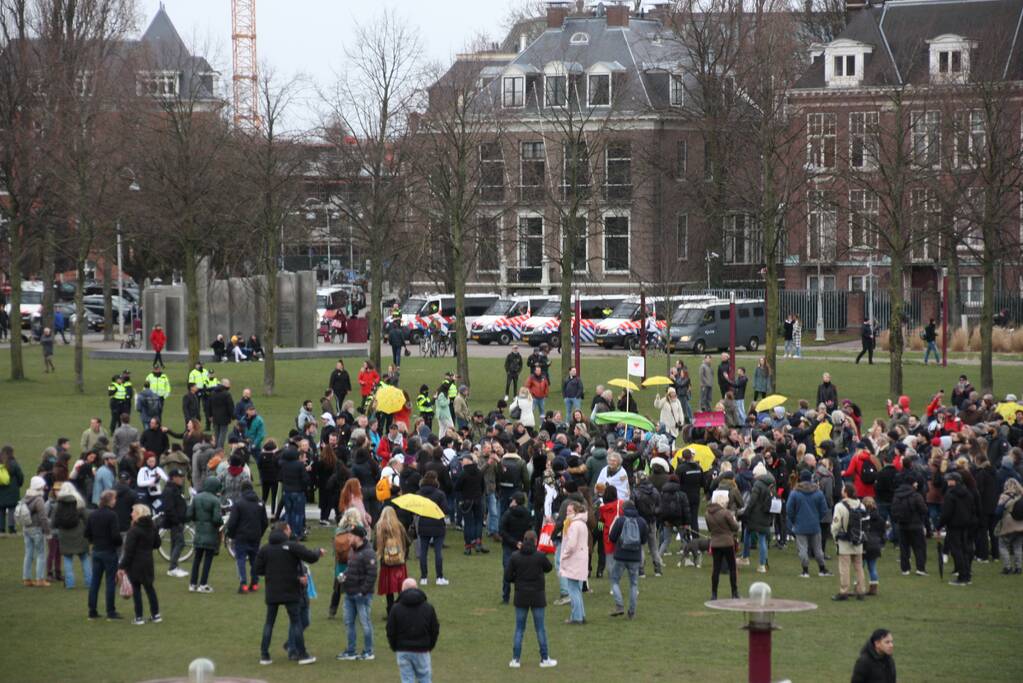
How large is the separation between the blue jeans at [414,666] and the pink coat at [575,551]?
13.3ft

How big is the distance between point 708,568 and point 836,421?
21.2 ft

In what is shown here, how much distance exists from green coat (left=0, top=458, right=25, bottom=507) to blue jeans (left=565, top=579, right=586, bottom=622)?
28.9ft

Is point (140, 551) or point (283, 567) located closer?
point (283, 567)

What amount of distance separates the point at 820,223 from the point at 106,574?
4492 centimetres

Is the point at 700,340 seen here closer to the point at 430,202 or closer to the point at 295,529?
the point at 430,202

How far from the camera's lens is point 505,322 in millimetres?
63469

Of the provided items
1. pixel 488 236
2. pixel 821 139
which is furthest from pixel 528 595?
pixel 821 139

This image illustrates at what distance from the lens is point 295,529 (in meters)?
23.1

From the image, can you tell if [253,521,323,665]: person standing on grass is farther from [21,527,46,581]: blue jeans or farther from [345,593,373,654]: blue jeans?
[21,527,46,581]: blue jeans

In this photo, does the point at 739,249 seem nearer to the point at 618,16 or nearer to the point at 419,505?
the point at 618,16

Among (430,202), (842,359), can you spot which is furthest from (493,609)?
(842,359)

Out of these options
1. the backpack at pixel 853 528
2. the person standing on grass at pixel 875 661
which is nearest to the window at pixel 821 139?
the backpack at pixel 853 528

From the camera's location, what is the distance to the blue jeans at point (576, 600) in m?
18.3

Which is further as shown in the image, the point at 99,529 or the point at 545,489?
the point at 545,489
